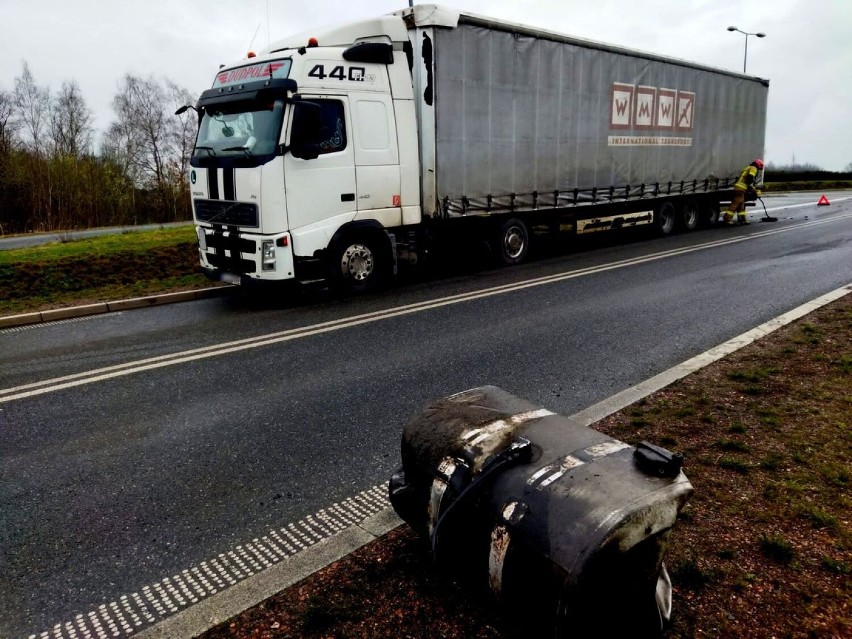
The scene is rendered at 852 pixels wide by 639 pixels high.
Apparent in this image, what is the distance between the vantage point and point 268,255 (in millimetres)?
8625

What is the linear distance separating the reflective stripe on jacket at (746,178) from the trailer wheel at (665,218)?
9.54 ft

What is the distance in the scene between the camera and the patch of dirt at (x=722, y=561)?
2502mm

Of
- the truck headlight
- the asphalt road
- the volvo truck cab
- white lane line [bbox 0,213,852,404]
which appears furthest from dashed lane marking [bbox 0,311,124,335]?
white lane line [bbox 0,213,852,404]

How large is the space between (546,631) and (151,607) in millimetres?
1809

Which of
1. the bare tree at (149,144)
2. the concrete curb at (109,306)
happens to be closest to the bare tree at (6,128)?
the bare tree at (149,144)

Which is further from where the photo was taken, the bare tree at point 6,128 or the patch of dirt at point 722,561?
the bare tree at point 6,128

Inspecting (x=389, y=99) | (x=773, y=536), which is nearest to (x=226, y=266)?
(x=389, y=99)

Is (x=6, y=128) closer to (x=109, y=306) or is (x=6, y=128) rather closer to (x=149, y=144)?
(x=149, y=144)

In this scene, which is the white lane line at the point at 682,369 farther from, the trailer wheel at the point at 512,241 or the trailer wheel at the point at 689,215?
the trailer wheel at the point at 689,215

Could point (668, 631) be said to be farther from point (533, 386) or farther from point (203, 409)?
point (203, 409)

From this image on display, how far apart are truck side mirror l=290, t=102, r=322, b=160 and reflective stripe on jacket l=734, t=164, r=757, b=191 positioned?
14350 millimetres

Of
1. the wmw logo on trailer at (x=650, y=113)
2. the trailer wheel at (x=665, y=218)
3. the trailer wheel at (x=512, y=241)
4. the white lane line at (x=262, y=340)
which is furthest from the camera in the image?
the trailer wheel at (x=665, y=218)

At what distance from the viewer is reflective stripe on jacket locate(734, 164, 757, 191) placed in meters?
18.3

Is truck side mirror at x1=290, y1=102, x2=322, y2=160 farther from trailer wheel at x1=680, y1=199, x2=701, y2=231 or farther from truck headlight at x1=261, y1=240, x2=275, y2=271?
trailer wheel at x1=680, y1=199, x2=701, y2=231
